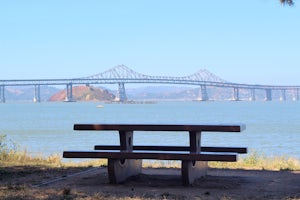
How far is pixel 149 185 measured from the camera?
18.7 feet

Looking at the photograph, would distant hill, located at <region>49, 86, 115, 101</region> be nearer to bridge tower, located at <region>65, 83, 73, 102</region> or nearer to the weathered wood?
bridge tower, located at <region>65, 83, 73, 102</region>

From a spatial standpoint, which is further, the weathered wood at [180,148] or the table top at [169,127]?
the weathered wood at [180,148]

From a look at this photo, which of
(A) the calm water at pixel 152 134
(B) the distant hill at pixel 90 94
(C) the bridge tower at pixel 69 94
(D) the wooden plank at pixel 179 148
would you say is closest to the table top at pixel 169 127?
(D) the wooden plank at pixel 179 148

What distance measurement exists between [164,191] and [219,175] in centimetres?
140

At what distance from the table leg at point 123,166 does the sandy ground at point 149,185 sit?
79mm

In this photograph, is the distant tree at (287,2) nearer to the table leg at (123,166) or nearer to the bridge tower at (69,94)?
the table leg at (123,166)

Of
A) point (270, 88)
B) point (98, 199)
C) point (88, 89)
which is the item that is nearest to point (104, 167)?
point (98, 199)

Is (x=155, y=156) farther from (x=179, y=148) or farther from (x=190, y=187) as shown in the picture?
(x=179, y=148)

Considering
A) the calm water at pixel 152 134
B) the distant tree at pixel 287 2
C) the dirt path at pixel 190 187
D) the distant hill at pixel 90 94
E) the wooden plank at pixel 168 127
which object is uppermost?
the distant hill at pixel 90 94

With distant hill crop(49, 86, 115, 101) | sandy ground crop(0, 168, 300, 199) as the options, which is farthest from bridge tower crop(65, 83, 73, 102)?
sandy ground crop(0, 168, 300, 199)

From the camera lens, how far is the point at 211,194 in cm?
507

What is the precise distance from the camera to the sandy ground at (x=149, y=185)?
4.92 m

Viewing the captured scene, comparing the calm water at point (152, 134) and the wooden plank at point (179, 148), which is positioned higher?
the wooden plank at point (179, 148)

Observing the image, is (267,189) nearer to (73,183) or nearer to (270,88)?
(73,183)
